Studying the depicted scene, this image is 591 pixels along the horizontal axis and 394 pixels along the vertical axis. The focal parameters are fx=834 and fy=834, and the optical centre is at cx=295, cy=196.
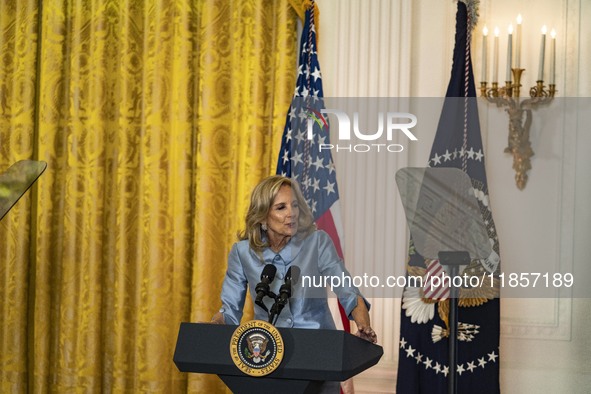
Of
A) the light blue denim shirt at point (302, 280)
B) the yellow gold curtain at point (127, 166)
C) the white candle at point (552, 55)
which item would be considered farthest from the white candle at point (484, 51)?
the light blue denim shirt at point (302, 280)

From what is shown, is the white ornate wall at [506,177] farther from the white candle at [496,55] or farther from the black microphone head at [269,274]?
the black microphone head at [269,274]

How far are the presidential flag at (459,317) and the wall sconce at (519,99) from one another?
0.23 m

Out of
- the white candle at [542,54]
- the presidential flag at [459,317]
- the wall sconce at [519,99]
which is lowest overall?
the presidential flag at [459,317]

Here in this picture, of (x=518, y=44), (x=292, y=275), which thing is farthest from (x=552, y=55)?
(x=292, y=275)

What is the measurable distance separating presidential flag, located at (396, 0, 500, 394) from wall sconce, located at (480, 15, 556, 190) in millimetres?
226

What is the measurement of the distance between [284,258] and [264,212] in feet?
0.82

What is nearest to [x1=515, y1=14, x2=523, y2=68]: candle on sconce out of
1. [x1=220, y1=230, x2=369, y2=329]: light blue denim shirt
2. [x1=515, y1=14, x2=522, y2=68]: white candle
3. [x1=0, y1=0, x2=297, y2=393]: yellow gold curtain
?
[x1=515, y1=14, x2=522, y2=68]: white candle

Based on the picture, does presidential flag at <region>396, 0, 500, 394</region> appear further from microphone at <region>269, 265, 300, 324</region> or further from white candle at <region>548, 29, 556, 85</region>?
microphone at <region>269, 265, 300, 324</region>

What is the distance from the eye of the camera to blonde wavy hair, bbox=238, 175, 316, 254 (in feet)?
13.6

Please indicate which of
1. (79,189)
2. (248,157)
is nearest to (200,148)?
(248,157)

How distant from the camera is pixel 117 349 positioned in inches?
225

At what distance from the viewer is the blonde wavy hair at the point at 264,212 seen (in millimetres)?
4148

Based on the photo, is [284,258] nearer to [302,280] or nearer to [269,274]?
[302,280]

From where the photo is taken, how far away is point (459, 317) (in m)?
5.19
